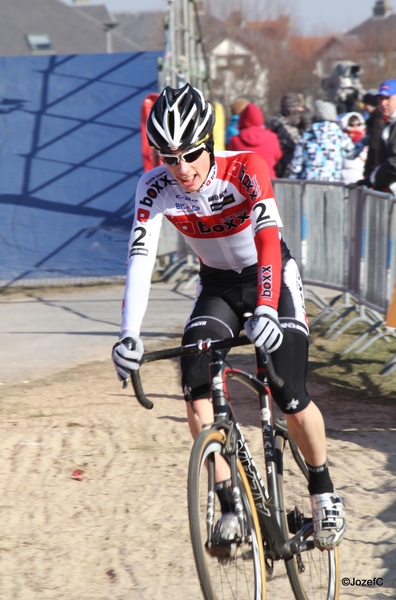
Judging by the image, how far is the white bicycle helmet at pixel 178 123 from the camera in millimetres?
3303

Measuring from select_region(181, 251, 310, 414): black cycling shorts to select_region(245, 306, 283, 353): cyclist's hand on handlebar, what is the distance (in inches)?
13.4

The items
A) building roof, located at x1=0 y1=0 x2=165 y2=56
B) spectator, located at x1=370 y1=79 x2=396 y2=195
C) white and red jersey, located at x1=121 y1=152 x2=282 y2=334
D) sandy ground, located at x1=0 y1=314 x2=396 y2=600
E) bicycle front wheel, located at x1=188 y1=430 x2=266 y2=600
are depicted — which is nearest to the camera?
bicycle front wheel, located at x1=188 y1=430 x2=266 y2=600

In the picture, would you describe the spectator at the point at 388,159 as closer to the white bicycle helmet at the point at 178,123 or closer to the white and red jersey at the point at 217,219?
the white and red jersey at the point at 217,219

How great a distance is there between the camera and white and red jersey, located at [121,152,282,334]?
3.43m

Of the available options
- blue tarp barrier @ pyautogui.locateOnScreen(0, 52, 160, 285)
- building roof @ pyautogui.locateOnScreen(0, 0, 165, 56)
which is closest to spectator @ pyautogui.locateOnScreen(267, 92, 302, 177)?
blue tarp barrier @ pyautogui.locateOnScreen(0, 52, 160, 285)

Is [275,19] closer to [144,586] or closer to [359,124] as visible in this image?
[359,124]

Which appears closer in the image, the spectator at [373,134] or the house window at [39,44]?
the spectator at [373,134]

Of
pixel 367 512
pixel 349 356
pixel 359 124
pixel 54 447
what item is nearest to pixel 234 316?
pixel 367 512

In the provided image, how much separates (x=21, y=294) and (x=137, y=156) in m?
2.70

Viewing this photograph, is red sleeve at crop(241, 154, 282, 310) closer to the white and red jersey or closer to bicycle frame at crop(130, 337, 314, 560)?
the white and red jersey

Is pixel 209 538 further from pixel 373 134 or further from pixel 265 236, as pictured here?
pixel 373 134

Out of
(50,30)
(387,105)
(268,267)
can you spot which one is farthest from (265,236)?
(50,30)

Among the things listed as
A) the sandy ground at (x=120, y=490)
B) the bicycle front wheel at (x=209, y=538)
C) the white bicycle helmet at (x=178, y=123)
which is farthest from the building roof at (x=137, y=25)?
the bicycle front wheel at (x=209, y=538)

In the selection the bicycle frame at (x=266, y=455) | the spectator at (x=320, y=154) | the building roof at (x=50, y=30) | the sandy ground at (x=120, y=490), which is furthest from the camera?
the building roof at (x=50, y=30)
